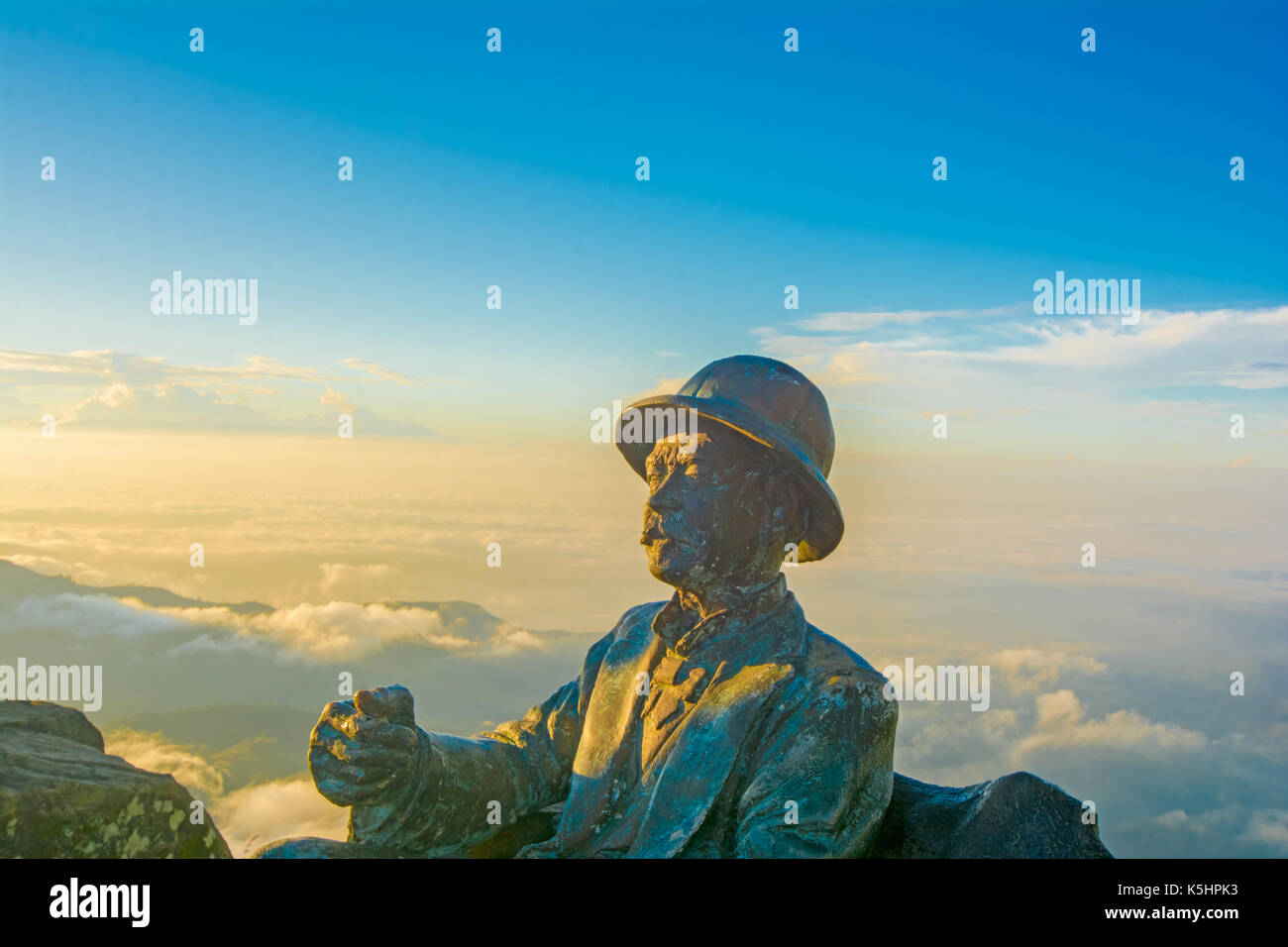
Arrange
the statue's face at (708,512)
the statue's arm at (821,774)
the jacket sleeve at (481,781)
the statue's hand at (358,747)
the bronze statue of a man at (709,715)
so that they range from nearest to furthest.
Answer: the statue's arm at (821,774) → the bronze statue of a man at (709,715) → the statue's hand at (358,747) → the statue's face at (708,512) → the jacket sleeve at (481,781)

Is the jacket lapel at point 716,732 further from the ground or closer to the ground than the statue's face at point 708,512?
closer to the ground

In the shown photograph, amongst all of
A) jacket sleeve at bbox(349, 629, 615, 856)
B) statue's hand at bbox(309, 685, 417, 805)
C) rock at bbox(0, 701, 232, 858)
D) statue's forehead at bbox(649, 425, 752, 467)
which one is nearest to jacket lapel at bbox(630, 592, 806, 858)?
statue's forehead at bbox(649, 425, 752, 467)

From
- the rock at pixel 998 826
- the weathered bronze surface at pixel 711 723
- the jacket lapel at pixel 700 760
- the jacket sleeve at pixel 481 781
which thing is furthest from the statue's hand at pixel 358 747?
the rock at pixel 998 826

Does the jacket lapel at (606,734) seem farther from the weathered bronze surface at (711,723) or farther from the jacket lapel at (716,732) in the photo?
the jacket lapel at (716,732)

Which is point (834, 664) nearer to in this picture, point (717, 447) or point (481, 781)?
point (717, 447)

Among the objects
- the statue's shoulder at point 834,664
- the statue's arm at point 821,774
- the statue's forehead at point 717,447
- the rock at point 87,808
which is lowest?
the rock at point 87,808

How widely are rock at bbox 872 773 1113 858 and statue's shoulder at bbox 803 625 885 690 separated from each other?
76 cm

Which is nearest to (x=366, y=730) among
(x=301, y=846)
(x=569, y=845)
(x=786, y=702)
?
(x=301, y=846)

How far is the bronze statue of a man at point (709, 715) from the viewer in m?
5.06

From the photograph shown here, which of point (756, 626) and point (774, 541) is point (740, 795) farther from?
point (774, 541)

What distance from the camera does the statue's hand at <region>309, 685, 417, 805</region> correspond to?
534 centimetres

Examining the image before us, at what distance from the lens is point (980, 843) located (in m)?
5.23

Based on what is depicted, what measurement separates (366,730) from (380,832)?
0.69m

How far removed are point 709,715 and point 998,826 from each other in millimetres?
1497
